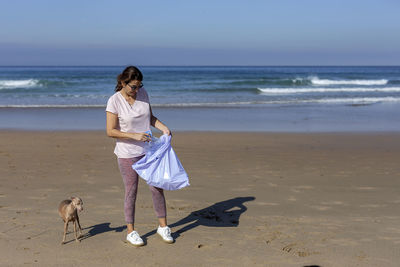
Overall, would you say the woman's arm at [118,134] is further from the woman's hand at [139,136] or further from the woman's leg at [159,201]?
the woman's leg at [159,201]

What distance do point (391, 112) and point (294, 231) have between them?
45.2 ft

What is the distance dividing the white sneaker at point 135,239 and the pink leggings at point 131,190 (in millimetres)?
122

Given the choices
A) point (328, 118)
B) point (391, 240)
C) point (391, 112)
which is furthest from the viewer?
point (391, 112)

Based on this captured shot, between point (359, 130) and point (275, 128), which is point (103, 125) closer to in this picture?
point (275, 128)

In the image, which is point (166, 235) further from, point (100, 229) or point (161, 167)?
point (100, 229)

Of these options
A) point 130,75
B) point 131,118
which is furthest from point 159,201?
point 130,75

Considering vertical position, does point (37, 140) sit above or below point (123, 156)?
below

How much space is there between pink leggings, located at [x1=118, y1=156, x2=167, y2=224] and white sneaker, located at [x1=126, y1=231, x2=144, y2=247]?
12cm

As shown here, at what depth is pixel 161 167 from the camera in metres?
→ 4.20

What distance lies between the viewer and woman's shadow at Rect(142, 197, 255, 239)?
492 cm

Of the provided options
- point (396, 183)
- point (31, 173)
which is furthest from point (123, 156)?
point (396, 183)

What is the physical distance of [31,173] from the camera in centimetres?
712

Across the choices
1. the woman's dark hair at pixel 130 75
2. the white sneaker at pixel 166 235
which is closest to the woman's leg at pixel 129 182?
the white sneaker at pixel 166 235

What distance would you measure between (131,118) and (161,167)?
1.73 ft
